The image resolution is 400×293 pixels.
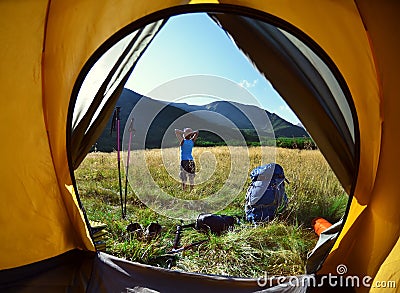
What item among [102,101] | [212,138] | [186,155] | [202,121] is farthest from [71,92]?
[202,121]

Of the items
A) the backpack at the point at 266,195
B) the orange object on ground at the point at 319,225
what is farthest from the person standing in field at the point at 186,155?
the orange object on ground at the point at 319,225

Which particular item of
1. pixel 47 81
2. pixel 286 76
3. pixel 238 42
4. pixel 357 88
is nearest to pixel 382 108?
pixel 357 88

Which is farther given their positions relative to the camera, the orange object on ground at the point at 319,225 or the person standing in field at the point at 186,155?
the person standing in field at the point at 186,155

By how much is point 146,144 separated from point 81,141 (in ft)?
7.21

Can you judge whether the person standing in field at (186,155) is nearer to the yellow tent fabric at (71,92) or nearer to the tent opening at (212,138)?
the tent opening at (212,138)

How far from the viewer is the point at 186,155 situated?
12.7 feet

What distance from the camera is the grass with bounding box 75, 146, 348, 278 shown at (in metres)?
2.49

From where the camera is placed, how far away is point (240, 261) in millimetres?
2520

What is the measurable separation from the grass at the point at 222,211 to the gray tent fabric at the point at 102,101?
98cm

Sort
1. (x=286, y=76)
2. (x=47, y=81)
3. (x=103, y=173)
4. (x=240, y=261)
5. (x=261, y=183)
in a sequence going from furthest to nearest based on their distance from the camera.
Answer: (x=103, y=173)
(x=261, y=183)
(x=240, y=261)
(x=286, y=76)
(x=47, y=81)

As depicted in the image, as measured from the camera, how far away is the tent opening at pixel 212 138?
1.75 meters

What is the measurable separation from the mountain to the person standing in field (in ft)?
0.32

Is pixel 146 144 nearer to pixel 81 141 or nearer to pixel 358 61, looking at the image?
pixel 81 141

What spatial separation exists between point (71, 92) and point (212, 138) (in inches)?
106
